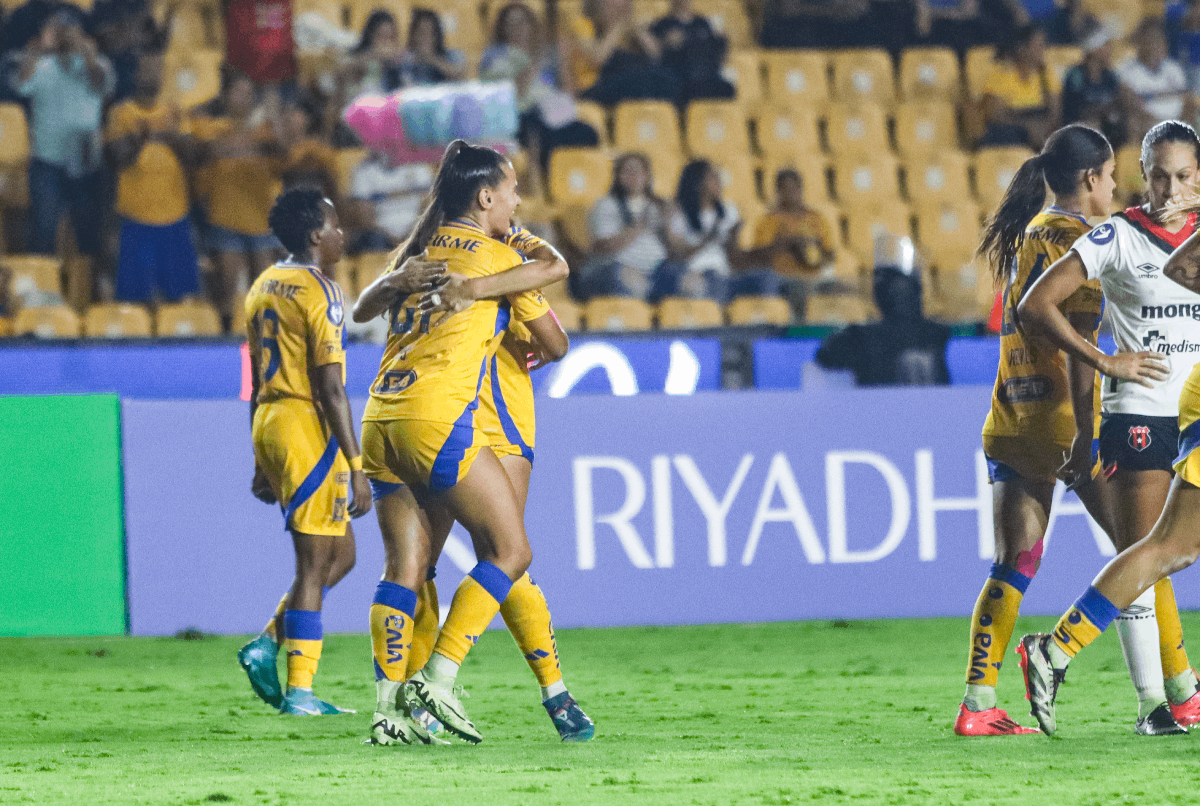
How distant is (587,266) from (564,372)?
197 centimetres

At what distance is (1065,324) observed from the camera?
473 centimetres

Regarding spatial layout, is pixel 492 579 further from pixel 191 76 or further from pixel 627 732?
pixel 191 76

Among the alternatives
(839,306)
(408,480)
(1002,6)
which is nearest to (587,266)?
(839,306)

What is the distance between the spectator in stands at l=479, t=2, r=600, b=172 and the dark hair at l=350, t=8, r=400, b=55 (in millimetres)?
809

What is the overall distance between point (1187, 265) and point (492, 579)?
6.92 ft

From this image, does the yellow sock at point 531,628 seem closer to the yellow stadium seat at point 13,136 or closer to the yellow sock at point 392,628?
the yellow sock at point 392,628

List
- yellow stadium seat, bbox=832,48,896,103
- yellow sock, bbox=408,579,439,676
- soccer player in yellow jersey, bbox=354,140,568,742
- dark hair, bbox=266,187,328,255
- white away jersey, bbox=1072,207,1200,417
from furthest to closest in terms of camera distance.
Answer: yellow stadium seat, bbox=832,48,896,103, dark hair, bbox=266,187,328,255, yellow sock, bbox=408,579,439,676, white away jersey, bbox=1072,207,1200,417, soccer player in yellow jersey, bbox=354,140,568,742

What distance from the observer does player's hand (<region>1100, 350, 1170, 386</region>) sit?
4.77 m

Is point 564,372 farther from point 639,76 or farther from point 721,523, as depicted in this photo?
point 639,76

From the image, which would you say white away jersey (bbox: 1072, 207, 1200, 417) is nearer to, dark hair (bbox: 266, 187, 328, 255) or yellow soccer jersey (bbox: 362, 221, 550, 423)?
yellow soccer jersey (bbox: 362, 221, 550, 423)

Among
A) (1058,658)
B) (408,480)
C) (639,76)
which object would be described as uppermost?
(639,76)

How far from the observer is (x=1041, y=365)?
5.07 meters

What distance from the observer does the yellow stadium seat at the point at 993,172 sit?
1289 centimetres

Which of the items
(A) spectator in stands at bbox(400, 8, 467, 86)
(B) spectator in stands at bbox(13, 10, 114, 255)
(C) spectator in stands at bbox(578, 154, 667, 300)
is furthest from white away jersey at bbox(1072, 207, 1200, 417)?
(B) spectator in stands at bbox(13, 10, 114, 255)
